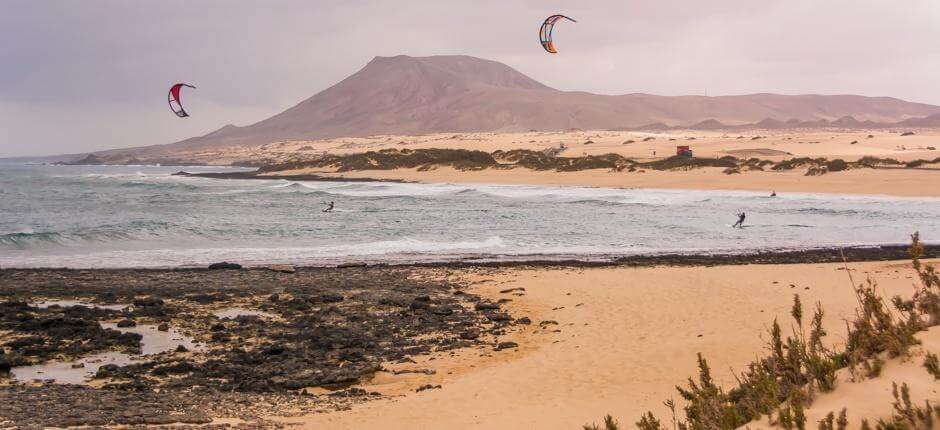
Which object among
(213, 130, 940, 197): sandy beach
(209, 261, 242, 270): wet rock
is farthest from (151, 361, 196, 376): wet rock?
(213, 130, 940, 197): sandy beach

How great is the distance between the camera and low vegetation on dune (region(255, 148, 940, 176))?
4416cm

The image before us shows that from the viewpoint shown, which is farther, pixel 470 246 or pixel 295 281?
pixel 470 246

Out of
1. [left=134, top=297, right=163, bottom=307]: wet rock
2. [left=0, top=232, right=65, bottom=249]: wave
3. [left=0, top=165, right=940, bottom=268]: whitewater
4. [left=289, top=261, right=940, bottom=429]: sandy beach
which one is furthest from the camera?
[left=0, top=232, right=65, bottom=249]: wave

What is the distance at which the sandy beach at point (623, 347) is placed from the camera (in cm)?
717

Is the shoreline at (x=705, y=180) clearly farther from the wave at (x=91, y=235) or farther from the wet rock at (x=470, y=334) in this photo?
the wet rock at (x=470, y=334)

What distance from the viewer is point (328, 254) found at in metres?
20.5

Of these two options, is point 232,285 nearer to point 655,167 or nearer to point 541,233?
point 541,233

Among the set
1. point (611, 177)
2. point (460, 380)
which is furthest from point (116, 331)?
point (611, 177)

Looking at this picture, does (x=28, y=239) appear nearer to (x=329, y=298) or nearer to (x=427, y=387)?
(x=329, y=298)

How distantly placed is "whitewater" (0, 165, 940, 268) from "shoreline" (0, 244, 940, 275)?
2.40 feet

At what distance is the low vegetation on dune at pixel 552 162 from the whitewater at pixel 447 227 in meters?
10.2

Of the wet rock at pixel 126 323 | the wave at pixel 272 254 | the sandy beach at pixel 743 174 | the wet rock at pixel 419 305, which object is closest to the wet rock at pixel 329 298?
the wet rock at pixel 419 305

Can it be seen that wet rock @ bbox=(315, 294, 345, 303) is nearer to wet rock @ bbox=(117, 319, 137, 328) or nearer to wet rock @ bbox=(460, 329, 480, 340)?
wet rock @ bbox=(117, 319, 137, 328)

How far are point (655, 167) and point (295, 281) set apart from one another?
3681 cm
